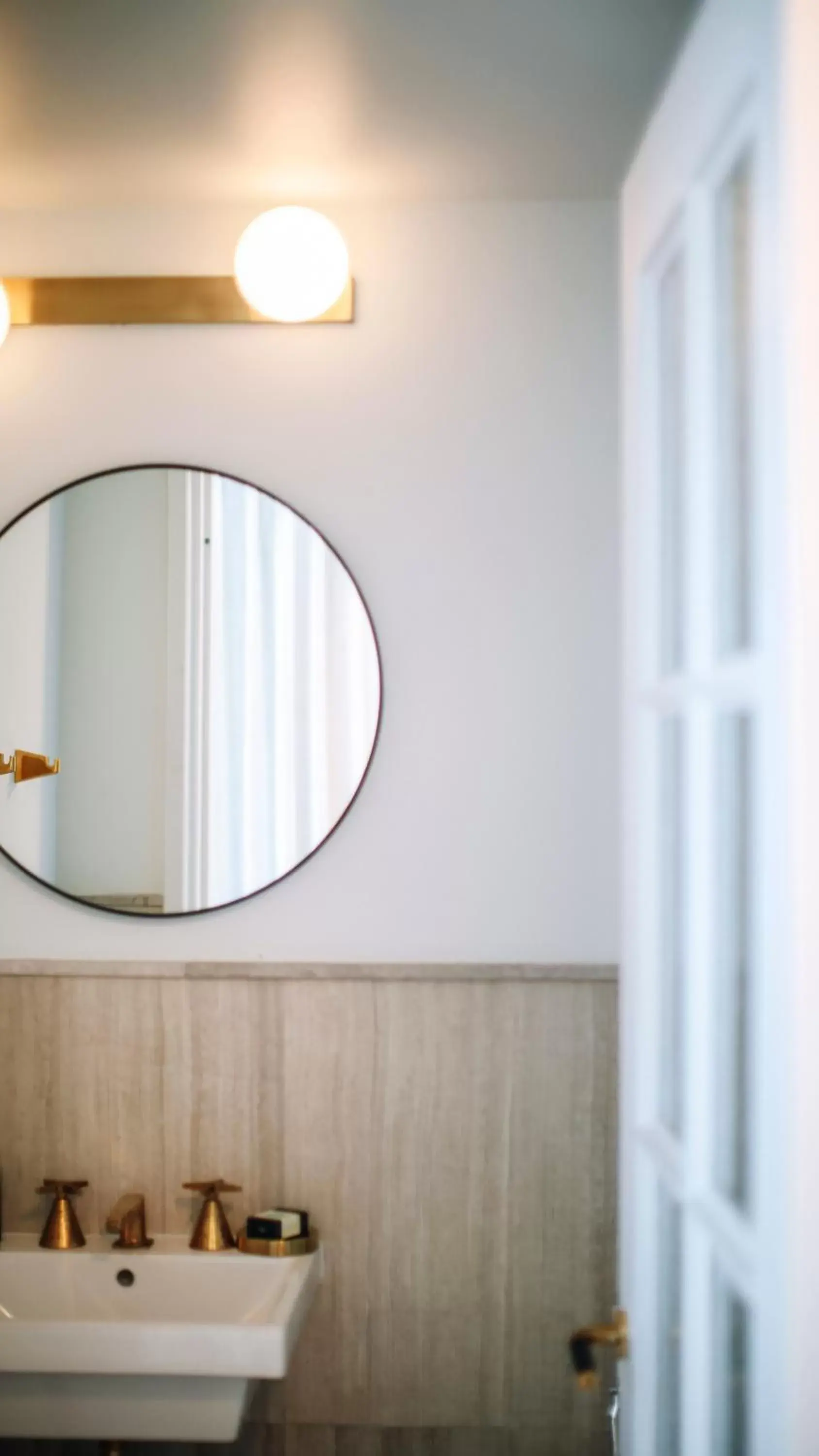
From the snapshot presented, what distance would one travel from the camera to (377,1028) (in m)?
2.20

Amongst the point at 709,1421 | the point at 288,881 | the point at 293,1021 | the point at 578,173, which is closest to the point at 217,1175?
the point at 293,1021

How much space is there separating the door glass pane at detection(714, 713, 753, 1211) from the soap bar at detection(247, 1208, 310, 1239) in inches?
45.2

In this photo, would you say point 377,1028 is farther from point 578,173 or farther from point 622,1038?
point 578,173

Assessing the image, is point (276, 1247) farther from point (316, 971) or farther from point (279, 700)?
point (279, 700)

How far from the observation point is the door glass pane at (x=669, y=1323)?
124 centimetres

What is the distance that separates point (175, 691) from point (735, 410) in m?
1.34

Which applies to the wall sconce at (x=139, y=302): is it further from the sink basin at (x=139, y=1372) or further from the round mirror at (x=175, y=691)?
the sink basin at (x=139, y=1372)

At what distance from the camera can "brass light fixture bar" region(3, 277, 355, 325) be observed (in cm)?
226

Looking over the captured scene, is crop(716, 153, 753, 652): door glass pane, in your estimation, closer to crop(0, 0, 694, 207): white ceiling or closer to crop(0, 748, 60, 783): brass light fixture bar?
crop(0, 0, 694, 207): white ceiling

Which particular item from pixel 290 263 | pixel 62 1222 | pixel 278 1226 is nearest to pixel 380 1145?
pixel 278 1226

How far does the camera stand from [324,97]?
1.93m

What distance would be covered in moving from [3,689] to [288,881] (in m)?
0.60

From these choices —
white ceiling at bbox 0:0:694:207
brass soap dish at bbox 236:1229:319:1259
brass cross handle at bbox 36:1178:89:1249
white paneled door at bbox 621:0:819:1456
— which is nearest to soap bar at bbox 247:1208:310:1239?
brass soap dish at bbox 236:1229:319:1259

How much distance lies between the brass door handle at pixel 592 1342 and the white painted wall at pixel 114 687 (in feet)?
3.69
